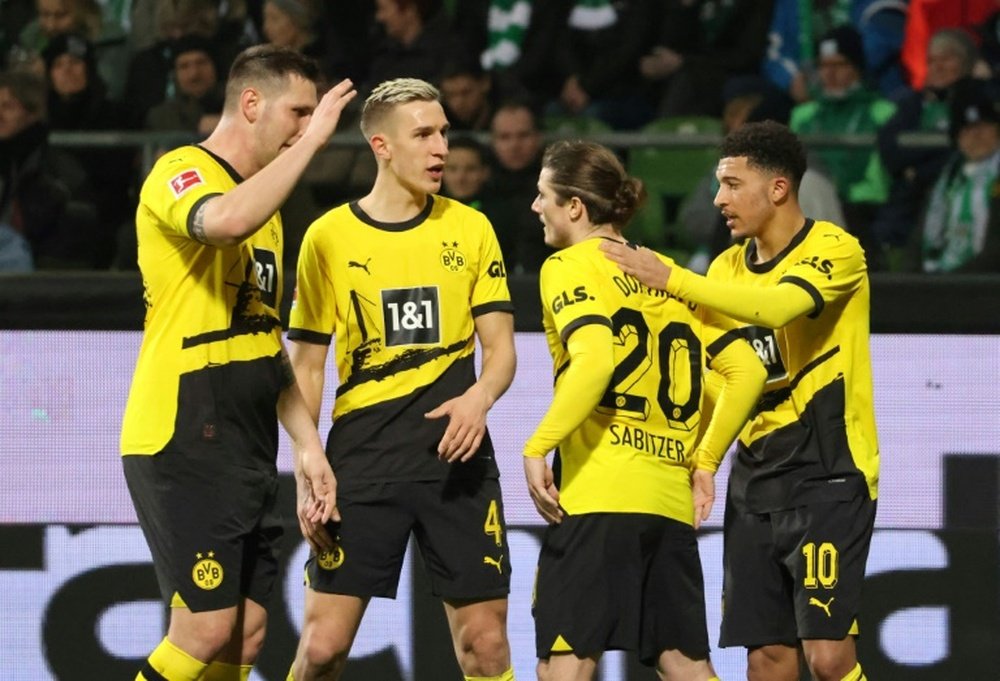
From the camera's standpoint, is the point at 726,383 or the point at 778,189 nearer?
the point at 726,383

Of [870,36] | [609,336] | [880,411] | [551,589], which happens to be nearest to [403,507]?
[551,589]

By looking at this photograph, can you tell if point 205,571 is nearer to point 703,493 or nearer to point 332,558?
point 332,558

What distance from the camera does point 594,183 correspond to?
505 centimetres

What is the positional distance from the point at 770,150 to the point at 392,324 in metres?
1.24

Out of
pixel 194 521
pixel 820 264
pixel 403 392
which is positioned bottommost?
pixel 194 521

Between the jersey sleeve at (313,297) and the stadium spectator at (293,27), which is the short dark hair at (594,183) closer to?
the jersey sleeve at (313,297)

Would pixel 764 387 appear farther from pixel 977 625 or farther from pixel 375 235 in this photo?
pixel 977 625

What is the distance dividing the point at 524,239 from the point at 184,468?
2.91 m

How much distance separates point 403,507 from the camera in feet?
17.3

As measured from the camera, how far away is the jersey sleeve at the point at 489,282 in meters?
5.33

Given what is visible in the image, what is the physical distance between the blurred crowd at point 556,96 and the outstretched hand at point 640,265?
7.91 ft

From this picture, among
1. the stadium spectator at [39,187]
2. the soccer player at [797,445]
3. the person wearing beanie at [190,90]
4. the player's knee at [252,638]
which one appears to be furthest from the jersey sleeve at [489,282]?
the person wearing beanie at [190,90]

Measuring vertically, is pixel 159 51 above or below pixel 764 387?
above

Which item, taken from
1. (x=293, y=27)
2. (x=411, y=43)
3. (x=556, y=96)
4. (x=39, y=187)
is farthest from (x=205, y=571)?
(x=556, y=96)
